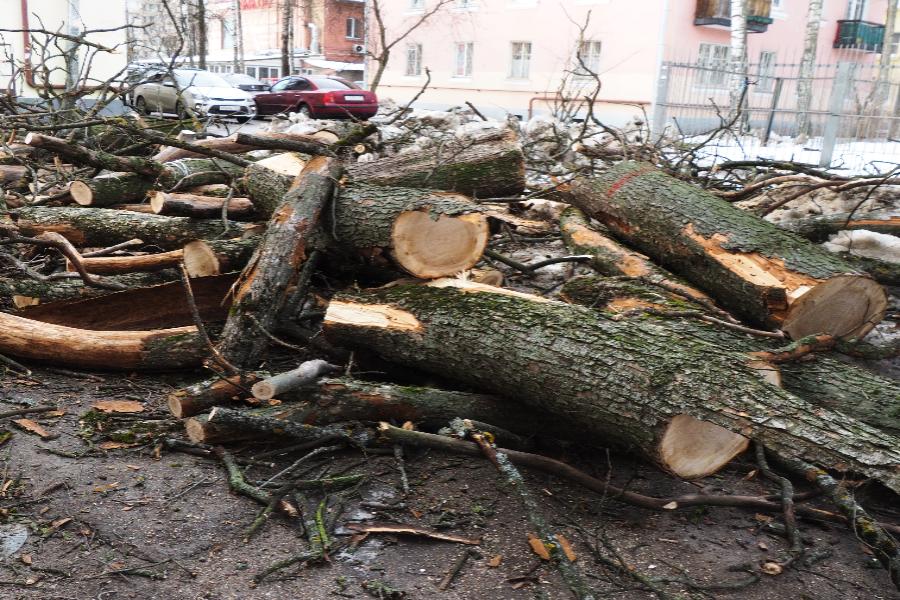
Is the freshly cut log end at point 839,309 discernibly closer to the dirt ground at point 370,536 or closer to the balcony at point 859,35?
the dirt ground at point 370,536

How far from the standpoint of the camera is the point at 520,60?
955 inches

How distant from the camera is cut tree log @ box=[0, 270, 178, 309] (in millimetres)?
4629

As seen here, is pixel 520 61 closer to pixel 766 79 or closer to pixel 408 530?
pixel 766 79

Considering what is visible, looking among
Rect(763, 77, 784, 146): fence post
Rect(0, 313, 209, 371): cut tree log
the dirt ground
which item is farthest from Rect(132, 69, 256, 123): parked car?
the dirt ground

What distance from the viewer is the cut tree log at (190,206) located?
17.0ft

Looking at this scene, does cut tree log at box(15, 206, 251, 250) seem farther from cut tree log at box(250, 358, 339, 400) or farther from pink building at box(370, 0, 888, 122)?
pink building at box(370, 0, 888, 122)

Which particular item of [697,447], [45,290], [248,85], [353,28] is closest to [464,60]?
[248,85]

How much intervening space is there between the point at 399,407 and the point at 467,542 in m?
0.75

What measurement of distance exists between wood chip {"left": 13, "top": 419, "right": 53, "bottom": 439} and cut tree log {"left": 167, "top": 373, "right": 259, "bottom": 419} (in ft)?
1.95

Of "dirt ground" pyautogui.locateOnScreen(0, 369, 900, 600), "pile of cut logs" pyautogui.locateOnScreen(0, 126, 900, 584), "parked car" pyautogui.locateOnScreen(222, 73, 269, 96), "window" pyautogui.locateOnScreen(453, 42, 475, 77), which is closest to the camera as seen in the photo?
"dirt ground" pyautogui.locateOnScreen(0, 369, 900, 600)

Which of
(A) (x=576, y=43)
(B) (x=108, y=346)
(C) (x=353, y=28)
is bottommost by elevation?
(B) (x=108, y=346)

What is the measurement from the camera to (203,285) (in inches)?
181

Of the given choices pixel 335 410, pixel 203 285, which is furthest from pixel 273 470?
pixel 203 285

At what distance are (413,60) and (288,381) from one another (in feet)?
83.6
